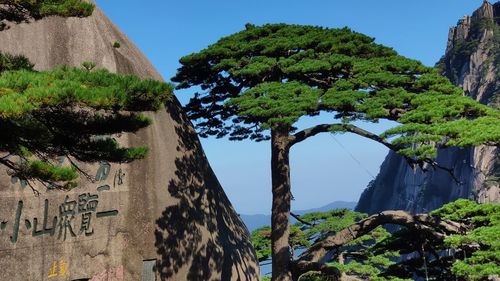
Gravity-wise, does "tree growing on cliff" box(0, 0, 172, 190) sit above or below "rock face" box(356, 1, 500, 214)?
below

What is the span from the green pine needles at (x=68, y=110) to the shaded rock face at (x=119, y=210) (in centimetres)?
251

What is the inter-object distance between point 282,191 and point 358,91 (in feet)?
9.02

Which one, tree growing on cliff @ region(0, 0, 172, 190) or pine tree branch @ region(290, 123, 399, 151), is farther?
pine tree branch @ region(290, 123, 399, 151)

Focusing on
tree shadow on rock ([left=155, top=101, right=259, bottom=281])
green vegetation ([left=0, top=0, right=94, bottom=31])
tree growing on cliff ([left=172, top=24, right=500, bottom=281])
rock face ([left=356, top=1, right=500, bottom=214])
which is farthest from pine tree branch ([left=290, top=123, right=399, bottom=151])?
rock face ([left=356, top=1, right=500, bottom=214])

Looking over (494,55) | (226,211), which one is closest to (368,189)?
(494,55)

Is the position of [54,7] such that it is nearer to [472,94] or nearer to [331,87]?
[331,87]

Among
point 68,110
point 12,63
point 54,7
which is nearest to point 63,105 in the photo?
point 68,110

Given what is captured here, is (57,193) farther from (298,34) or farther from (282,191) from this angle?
(298,34)

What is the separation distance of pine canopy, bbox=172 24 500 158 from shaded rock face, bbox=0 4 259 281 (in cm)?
123

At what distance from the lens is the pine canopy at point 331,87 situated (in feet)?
22.8

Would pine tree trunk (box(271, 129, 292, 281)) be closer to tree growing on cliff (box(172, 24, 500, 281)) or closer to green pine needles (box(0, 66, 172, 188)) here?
tree growing on cliff (box(172, 24, 500, 281))

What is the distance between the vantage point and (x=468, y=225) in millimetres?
7129

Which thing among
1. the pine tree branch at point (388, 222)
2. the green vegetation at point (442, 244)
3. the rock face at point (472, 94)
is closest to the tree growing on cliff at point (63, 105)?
the green vegetation at point (442, 244)

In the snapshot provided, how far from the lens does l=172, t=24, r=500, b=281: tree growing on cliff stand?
7012 millimetres
